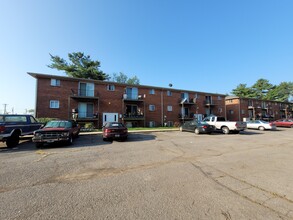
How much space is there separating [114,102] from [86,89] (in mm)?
4455

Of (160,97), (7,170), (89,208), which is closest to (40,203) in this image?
(89,208)

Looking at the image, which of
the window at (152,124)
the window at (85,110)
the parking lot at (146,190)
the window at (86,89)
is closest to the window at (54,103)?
the window at (85,110)

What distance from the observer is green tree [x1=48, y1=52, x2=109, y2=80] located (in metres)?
31.7

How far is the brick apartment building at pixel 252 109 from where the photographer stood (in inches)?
1346

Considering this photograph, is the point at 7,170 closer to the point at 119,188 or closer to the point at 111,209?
the point at 119,188

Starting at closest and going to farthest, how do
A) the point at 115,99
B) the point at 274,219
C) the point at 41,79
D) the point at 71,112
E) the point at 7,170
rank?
the point at 274,219
the point at 7,170
the point at 41,79
the point at 71,112
the point at 115,99

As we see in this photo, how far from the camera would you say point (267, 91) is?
5044cm

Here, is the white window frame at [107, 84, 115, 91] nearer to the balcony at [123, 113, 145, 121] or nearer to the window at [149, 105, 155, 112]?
the balcony at [123, 113, 145, 121]

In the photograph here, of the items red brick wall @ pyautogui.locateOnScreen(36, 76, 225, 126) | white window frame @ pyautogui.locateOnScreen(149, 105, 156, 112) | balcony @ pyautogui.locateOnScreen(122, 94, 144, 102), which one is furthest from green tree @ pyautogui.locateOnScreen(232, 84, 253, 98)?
balcony @ pyautogui.locateOnScreen(122, 94, 144, 102)

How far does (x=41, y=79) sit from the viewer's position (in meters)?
18.7

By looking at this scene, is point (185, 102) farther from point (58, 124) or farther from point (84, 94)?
point (58, 124)

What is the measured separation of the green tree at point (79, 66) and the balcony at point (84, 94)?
516 inches

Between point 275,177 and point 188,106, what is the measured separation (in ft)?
82.2

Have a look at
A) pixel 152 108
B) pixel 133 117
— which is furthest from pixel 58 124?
pixel 152 108
